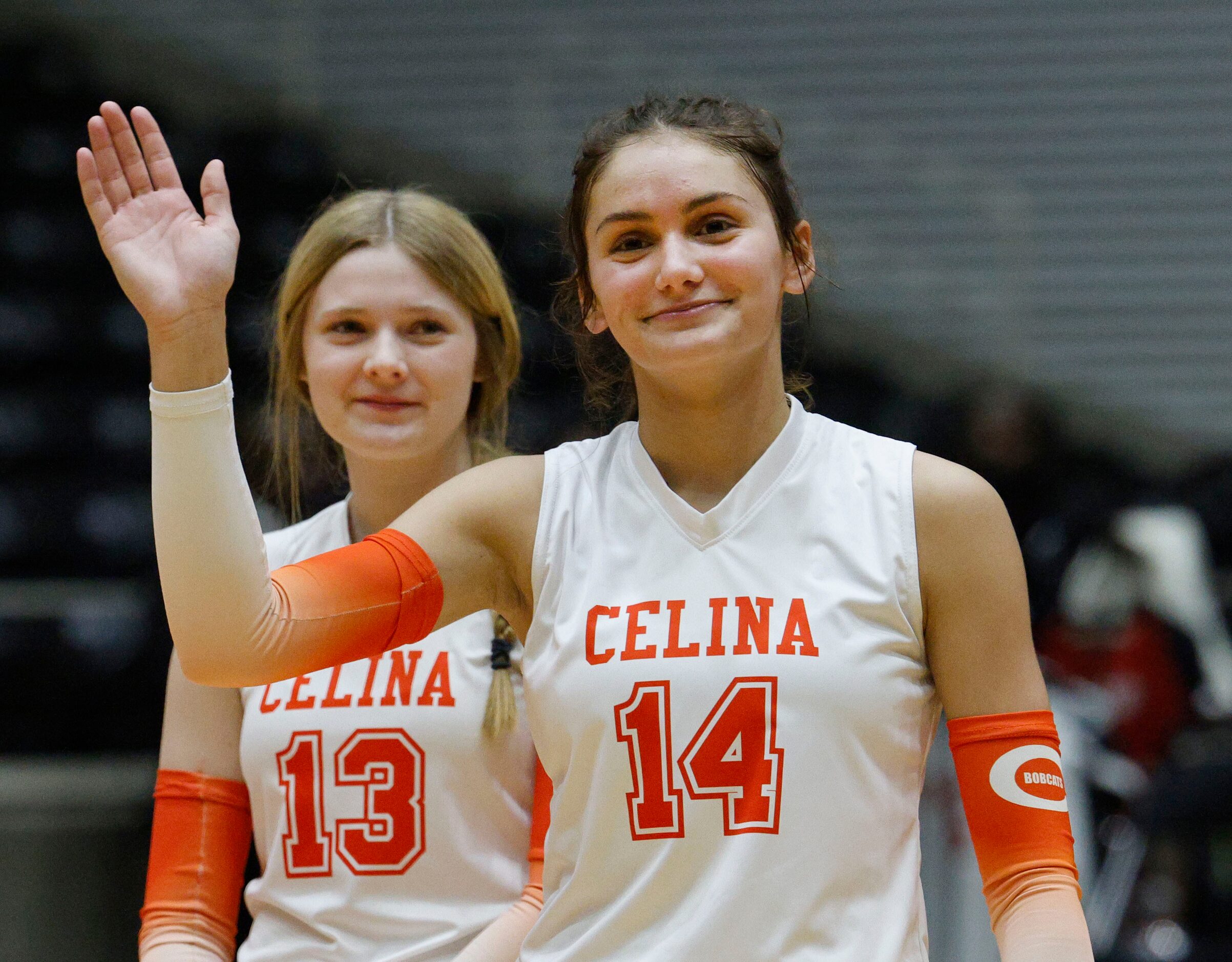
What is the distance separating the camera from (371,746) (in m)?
1.90

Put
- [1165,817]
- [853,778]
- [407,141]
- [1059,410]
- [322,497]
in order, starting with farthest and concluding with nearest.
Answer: [407,141] < [1059,410] < [1165,817] < [322,497] < [853,778]

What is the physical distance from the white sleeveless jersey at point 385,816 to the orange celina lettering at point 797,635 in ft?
1.81

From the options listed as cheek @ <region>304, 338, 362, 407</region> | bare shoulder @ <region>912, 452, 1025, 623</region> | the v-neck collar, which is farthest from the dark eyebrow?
cheek @ <region>304, 338, 362, 407</region>

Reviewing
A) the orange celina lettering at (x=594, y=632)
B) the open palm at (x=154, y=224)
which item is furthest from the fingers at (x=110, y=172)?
the orange celina lettering at (x=594, y=632)

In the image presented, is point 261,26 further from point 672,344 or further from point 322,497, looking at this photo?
point 672,344

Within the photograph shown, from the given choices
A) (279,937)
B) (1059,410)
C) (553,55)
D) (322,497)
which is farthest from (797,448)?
(553,55)

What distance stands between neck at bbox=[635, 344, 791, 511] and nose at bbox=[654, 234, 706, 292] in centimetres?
14

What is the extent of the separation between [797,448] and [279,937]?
0.90m

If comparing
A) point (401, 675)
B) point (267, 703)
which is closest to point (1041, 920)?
point (401, 675)

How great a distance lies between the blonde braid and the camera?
1.89m

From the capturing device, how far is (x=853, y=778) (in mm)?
1448

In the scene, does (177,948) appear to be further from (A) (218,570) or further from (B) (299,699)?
(A) (218,570)

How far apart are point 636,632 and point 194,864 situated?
31.2 inches

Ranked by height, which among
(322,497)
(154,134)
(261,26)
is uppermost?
(261,26)
